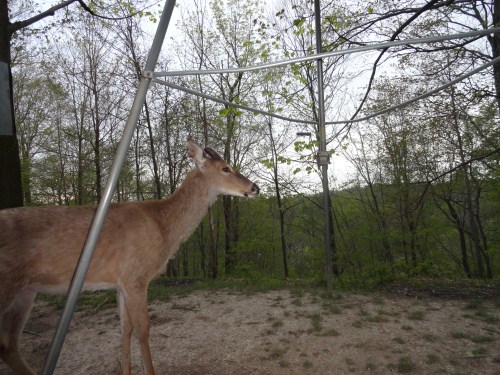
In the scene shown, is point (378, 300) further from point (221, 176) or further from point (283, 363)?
point (221, 176)

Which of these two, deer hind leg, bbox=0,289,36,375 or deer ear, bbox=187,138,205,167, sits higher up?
deer ear, bbox=187,138,205,167

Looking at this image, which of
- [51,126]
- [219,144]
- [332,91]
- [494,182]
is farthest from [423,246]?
[51,126]

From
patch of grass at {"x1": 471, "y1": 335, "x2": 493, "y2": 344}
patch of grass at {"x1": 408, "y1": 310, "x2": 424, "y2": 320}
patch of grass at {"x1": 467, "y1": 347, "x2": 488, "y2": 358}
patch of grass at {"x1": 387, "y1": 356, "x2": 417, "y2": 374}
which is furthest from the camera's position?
patch of grass at {"x1": 408, "y1": 310, "x2": 424, "y2": 320}

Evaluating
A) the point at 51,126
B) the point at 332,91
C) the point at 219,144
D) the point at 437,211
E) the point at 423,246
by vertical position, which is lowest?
the point at 423,246

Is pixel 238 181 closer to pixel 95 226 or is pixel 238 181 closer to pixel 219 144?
pixel 95 226

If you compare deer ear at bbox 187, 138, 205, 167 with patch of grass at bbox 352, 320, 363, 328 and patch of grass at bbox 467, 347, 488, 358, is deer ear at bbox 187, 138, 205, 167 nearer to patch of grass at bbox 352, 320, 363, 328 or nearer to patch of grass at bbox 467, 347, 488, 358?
patch of grass at bbox 352, 320, 363, 328

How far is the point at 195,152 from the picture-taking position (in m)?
4.20

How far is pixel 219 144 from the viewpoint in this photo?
59.3ft

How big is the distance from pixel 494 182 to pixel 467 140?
403 centimetres

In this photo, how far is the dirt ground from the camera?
3.79m

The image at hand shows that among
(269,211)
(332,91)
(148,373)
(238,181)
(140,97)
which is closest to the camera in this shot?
(140,97)

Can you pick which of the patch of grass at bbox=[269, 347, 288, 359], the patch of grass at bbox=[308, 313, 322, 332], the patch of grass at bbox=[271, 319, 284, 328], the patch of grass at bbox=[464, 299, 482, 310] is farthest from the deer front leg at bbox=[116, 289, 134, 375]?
the patch of grass at bbox=[464, 299, 482, 310]

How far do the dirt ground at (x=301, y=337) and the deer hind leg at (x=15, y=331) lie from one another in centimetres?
150

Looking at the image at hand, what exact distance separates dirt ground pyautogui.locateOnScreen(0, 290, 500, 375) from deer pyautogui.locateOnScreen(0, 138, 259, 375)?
1.37 meters
